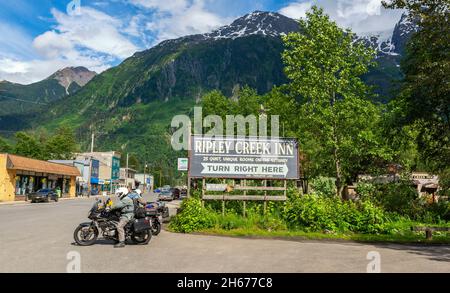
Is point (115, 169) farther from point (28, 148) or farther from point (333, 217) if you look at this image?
point (333, 217)

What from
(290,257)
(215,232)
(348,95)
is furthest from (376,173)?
(290,257)

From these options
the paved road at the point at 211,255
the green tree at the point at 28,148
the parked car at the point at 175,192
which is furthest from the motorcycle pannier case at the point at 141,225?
the green tree at the point at 28,148

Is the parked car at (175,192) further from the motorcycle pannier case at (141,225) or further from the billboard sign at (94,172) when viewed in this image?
the motorcycle pannier case at (141,225)

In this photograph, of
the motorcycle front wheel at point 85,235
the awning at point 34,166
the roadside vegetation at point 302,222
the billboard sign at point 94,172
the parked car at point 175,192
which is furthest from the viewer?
the billboard sign at point 94,172

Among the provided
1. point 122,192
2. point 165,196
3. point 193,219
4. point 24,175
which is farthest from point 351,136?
point 24,175

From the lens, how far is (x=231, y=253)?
1032 cm

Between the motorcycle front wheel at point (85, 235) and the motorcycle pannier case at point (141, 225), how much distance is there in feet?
4.00

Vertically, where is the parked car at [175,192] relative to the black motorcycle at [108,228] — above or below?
above

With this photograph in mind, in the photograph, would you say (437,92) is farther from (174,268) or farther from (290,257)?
(174,268)

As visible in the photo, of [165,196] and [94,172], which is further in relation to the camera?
[94,172]

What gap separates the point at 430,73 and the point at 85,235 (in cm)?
1373

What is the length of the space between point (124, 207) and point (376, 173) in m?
21.9

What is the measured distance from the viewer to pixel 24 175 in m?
48.2

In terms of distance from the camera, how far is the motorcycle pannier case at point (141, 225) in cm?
1154
